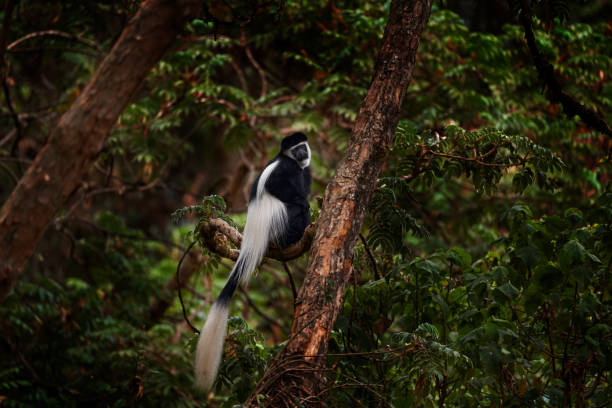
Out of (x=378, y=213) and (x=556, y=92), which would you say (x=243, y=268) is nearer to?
(x=378, y=213)

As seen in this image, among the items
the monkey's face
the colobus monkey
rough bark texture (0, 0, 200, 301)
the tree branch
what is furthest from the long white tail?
the tree branch

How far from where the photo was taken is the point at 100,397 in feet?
10.6

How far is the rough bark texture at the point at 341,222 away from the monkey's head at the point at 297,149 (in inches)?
51.9

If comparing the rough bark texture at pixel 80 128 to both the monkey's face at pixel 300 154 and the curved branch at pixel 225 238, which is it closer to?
the curved branch at pixel 225 238

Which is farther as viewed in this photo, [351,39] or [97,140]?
[351,39]

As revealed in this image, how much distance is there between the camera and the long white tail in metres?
1.84

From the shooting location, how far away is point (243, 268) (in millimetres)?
2258

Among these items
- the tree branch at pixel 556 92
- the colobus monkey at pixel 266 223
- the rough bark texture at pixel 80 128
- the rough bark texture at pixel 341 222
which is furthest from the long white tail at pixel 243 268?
the tree branch at pixel 556 92

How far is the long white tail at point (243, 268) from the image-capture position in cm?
184

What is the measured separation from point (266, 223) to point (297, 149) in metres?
0.70

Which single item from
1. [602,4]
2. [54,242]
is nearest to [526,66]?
[602,4]

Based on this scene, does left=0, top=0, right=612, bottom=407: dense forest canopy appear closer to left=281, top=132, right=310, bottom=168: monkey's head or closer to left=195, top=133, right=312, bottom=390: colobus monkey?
left=195, top=133, right=312, bottom=390: colobus monkey

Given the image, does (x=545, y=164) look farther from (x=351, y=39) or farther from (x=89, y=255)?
(x=89, y=255)

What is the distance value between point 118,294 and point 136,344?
3.41ft
